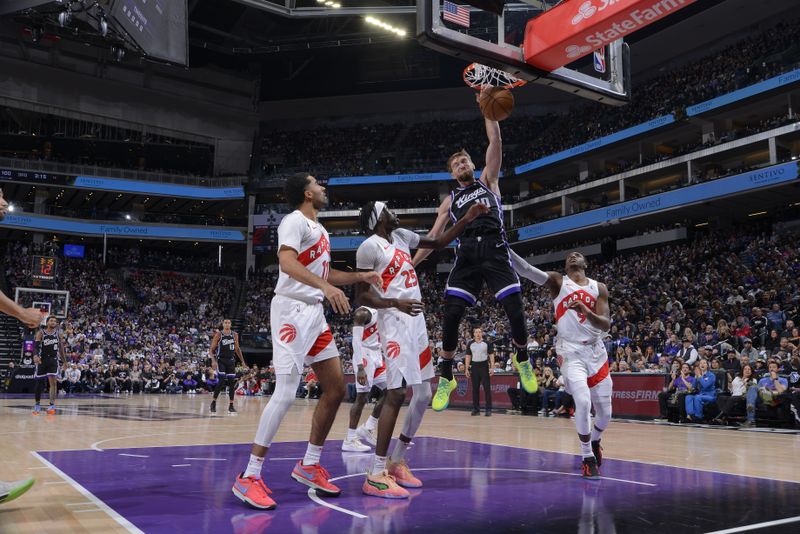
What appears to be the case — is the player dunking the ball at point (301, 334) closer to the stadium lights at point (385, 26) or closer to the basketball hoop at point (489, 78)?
the basketball hoop at point (489, 78)

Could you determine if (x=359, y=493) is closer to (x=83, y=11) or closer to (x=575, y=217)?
(x=83, y=11)

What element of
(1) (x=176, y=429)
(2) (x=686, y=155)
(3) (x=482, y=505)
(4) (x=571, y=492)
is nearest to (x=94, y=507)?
(3) (x=482, y=505)

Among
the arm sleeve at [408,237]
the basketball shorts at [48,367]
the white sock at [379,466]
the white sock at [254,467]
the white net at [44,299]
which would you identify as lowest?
the white sock at [379,466]

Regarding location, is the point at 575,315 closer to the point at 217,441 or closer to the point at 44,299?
the point at 217,441

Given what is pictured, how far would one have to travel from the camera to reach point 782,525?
13.9 feet

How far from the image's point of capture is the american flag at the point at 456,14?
655cm

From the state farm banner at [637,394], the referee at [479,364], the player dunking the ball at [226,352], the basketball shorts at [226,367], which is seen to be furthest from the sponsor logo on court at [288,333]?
the state farm banner at [637,394]

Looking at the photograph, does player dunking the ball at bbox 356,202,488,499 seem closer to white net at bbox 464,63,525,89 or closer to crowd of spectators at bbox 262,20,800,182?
white net at bbox 464,63,525,89

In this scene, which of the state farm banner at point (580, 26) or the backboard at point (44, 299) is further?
the backboard at point (44, 299)

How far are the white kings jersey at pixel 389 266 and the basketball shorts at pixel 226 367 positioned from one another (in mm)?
9583

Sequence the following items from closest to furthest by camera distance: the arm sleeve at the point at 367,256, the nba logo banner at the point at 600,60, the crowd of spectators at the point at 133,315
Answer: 1. the arm sleeve at the point at 367,256
2. the nba logo banner at the point at 600,60
3. the crowd of spectators at the point at 133,315

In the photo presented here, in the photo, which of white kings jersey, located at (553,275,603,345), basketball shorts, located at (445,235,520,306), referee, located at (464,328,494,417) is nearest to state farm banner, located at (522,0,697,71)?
basketball shorts, located at (445,235,520,306)

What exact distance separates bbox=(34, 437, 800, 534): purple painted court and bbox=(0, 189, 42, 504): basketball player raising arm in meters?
0.59

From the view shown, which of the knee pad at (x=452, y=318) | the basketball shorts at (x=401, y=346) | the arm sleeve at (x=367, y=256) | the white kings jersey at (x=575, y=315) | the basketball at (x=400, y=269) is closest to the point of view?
the basketball at (x=400, y=269)
